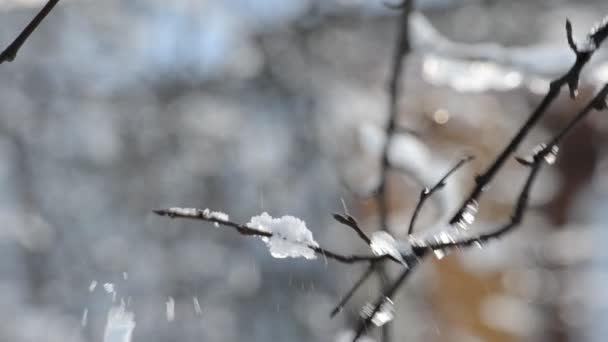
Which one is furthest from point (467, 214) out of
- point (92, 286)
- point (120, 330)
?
point (92, 286)

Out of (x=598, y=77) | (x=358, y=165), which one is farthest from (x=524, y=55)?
(x=358, y=165)

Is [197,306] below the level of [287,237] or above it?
above

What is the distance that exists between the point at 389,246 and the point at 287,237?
10 cm

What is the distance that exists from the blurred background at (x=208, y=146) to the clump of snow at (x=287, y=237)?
3462mm

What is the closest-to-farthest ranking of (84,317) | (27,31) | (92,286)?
(27,31)
(84,317)
(92,286)

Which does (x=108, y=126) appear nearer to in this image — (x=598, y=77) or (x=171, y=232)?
(x=171, y=232)

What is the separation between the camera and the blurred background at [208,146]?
454 centimetres

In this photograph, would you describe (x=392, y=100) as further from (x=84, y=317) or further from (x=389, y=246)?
(x=84, y=317)

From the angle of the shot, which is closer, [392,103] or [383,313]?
[383,313]

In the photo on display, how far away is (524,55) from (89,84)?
157 inches

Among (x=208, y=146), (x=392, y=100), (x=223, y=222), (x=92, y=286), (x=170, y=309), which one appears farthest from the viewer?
(x=208, y=146)

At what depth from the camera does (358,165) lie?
440cm

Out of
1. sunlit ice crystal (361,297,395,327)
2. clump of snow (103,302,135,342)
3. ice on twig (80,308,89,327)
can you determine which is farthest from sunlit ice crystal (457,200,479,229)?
ice on twig (80,308,89,327)

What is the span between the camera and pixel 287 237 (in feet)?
2.73
